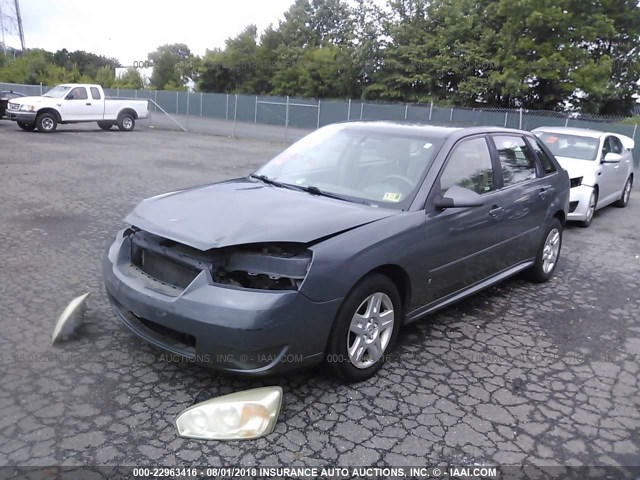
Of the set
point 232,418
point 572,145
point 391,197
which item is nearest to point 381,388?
point 232,418

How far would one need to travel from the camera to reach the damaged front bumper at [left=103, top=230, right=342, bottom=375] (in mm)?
2914

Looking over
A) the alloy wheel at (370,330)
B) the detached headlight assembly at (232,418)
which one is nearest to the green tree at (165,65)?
the alloy wheel at (370,330)

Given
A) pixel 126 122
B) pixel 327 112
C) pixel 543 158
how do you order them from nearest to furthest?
pixel 543 158, pixel 126 122, pixel 327 112

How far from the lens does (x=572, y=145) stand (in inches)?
379

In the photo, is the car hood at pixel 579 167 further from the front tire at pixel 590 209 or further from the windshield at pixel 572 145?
the front tire at pixel 590 209

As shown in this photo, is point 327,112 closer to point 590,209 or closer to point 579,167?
point 579,167

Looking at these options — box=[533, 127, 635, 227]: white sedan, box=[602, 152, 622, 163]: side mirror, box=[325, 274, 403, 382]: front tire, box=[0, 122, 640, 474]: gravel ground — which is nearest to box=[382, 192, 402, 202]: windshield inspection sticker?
box=[325, 274, 403, 382]: front tire

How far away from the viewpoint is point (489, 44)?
28453 millimetres

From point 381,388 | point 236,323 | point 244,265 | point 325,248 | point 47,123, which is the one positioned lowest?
point 381,388

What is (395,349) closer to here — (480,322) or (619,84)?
(480,322)

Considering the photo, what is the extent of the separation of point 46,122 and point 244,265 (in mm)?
20048

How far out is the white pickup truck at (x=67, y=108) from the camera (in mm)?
19672

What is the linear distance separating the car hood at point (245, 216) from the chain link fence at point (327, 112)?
11159mm

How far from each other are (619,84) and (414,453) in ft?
98.9
